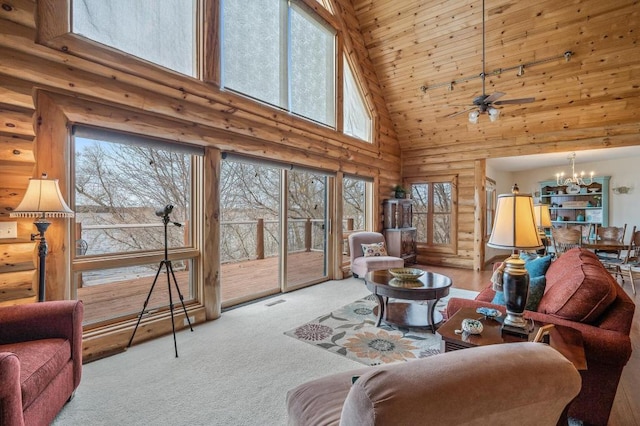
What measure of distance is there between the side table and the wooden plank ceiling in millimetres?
3743

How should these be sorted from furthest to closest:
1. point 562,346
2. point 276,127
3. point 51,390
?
point 276,127 < point 51,390 < point 562,346

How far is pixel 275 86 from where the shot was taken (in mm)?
4461

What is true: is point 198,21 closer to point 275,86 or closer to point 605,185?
point 275,86

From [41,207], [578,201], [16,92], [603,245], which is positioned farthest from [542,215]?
[16,92]

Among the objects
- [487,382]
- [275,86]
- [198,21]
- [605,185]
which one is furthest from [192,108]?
[605,185]

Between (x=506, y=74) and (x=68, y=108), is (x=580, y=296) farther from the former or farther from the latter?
(x=506, y=74)

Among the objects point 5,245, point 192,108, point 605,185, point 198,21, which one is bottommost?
point 5,245

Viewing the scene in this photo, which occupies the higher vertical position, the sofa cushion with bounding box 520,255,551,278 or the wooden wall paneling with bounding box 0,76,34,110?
the wooden wall paneling with bounding box 0,76,34,110

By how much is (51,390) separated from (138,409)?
1.68ft

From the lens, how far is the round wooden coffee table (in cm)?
313

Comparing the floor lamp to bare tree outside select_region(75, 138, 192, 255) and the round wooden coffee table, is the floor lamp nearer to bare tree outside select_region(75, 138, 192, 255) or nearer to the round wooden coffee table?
bare tree outside select_region(75, 138, 192, 255)

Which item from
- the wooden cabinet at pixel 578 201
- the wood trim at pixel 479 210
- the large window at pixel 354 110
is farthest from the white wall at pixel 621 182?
the large window at pixel 354 110

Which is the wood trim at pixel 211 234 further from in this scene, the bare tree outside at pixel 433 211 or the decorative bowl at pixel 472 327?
the bare tree outside at pixel 433 211

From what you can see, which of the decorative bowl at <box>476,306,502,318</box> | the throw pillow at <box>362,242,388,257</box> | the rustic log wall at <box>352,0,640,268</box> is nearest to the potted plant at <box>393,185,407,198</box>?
the rustic log wall at <box>352,0,640,268</box>
